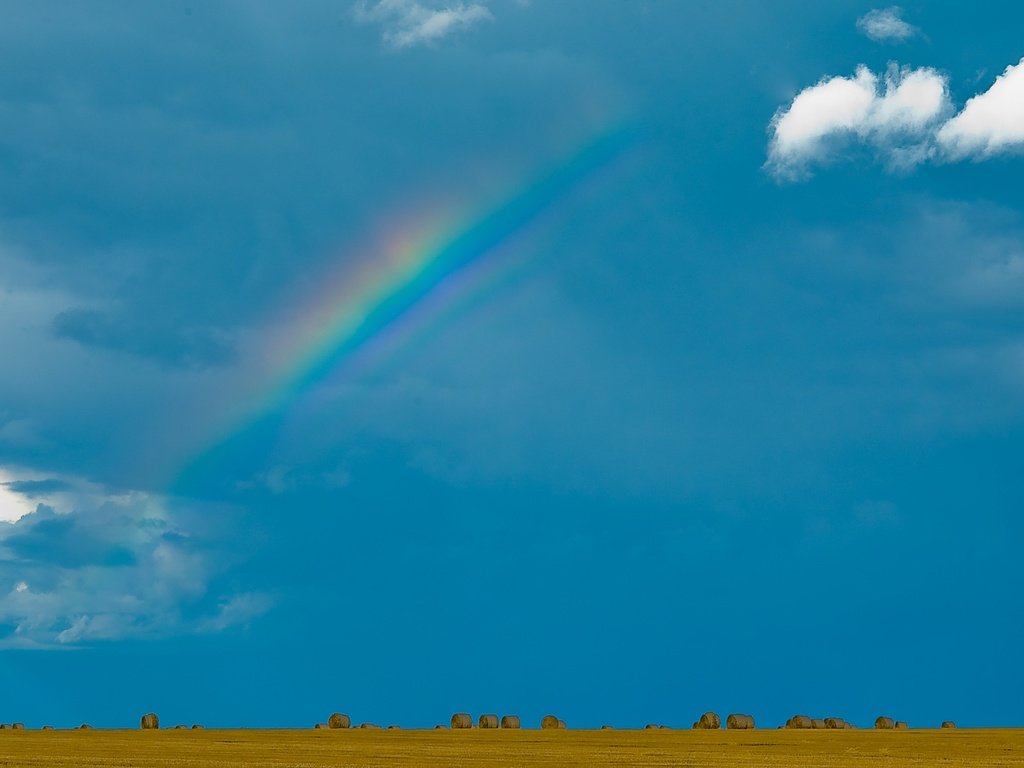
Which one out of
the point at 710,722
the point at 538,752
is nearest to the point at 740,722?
the point at 710,722

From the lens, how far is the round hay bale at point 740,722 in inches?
2758

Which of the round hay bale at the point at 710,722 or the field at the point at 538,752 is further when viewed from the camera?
the round hay bale at the point at 710,722

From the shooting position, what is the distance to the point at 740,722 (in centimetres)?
7012

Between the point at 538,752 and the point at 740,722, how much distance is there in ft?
101

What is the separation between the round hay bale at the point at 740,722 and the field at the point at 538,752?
10.6 m

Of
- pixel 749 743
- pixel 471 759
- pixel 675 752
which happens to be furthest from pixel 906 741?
pixel 471 759

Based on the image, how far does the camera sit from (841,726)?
237ft

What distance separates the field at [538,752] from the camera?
117 ft

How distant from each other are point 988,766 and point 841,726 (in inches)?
1572

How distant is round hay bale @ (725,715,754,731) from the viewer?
70.1 meters

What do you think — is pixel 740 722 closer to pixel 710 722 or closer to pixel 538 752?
pixel 710 722

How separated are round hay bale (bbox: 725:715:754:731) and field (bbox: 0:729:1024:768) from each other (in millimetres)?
10587

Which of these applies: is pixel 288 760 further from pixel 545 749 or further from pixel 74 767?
pixel 545 749

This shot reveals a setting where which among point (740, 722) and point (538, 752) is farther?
point (740, 722)
